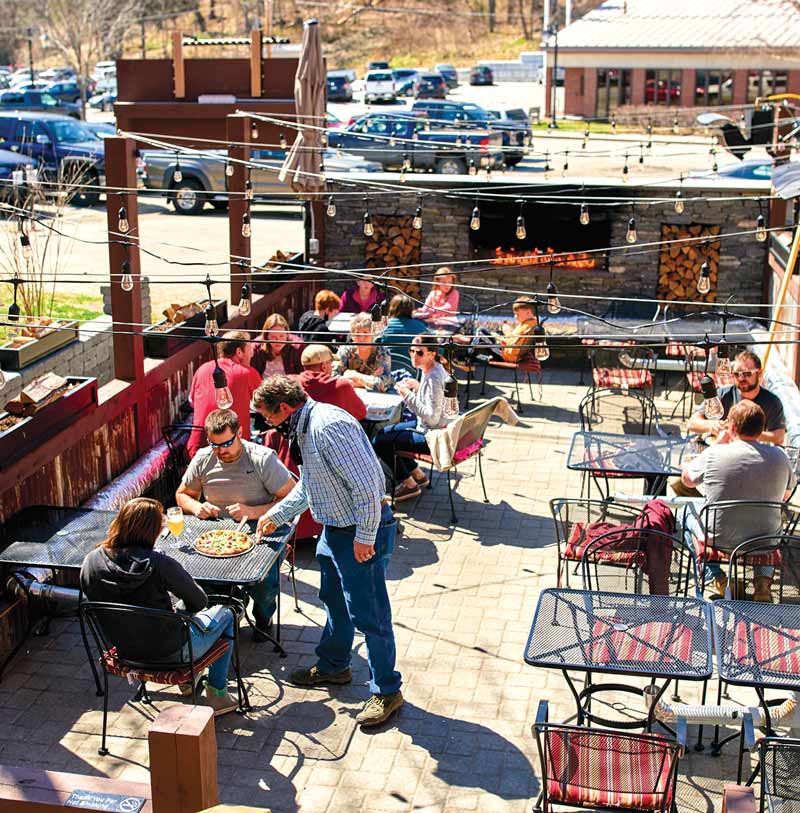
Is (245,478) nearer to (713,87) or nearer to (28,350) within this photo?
(28,350)

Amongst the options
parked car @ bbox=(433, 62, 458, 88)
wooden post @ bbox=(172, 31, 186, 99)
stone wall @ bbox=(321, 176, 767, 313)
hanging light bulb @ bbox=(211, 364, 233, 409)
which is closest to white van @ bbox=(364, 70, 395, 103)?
parked car @ bbox=(433, 62, 458, 88)

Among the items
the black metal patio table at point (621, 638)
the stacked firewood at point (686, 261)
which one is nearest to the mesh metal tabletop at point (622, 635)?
the black metal patio table at point (621, 638)

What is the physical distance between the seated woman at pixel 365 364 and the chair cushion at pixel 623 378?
2170mm

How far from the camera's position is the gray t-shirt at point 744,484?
652cm

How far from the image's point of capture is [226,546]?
6.29 metres

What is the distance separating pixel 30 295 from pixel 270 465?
245 inches

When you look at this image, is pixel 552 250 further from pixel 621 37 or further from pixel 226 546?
pixel 621 37

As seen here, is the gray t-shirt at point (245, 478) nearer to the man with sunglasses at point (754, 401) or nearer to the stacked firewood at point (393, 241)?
the man with sunglasses at point (754, 401)

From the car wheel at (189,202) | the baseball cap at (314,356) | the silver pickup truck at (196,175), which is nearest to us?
the baseball cap at (314,356)

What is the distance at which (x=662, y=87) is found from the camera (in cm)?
4528

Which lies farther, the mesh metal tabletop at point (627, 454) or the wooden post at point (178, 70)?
the wooden post at point (178, 70)

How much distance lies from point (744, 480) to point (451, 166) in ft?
74.6

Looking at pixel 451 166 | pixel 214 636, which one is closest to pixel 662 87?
pixel 451 166

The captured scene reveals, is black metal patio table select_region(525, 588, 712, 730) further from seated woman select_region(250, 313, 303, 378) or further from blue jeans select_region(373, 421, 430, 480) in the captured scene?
blue jeans select_region(373, 421, 430, 480)
